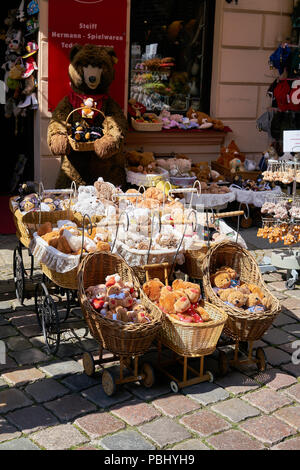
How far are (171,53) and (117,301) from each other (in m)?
6.58

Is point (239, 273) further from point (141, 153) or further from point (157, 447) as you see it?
point (141, 153)

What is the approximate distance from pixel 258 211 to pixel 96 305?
5.37 m

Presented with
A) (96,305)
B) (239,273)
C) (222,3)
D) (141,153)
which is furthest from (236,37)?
(96,305)

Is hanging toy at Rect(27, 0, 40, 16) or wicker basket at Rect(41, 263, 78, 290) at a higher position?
hanging toy at Rect(27, 0, 40, 16)

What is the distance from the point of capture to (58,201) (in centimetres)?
638

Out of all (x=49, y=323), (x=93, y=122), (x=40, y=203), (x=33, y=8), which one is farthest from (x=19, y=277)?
(x=33, y=8)

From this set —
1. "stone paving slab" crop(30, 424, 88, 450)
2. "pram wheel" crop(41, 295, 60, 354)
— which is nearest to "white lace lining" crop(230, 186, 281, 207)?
"pram wheel" crop(41, 295, 60, 354)

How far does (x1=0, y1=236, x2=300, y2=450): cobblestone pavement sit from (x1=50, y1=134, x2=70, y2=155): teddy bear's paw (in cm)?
325

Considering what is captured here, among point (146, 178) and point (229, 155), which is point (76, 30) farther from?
point (229, 155)

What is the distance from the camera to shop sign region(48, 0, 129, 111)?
870 centimetres

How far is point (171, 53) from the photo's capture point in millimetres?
10188

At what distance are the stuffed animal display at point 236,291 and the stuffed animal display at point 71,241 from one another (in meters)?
1.00

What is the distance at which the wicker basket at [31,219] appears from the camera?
18.8 ft

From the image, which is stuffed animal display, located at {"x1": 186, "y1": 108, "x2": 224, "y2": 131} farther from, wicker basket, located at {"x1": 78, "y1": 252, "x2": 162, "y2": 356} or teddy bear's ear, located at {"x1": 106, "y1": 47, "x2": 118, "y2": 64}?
wicker basket, located at {"x1": 78, "y1": 252, "x2": 162, "y2": 356}
